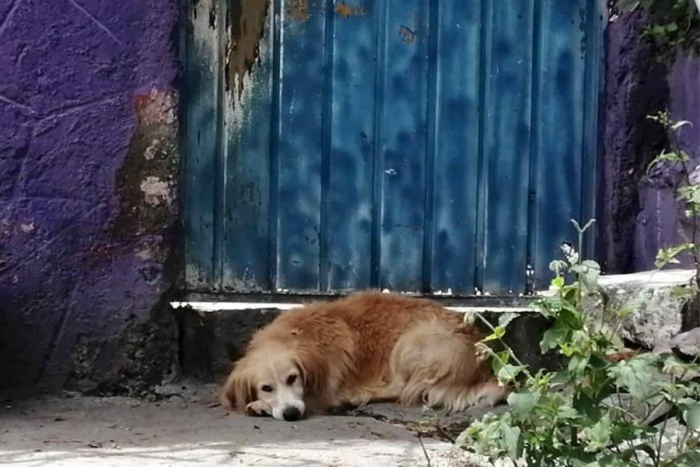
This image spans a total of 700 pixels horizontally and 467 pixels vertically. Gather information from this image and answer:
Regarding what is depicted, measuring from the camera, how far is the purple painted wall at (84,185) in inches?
214

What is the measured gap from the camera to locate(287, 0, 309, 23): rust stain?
6055 mm

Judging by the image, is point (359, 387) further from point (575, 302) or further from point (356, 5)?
point (575, 302)

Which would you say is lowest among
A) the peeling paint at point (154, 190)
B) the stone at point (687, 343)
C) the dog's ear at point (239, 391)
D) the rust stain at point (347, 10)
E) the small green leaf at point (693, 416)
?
the dog's ear at point (239, 391)

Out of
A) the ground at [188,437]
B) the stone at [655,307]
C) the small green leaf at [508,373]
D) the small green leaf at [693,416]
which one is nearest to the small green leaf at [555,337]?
the small green leaf at [508,373]

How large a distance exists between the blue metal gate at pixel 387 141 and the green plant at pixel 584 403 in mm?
2813

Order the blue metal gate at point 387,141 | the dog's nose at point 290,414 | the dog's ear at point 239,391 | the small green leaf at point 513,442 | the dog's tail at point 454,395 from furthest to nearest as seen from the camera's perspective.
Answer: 1. the blue metal gate at point 387,141
2. the dog's tail at point 454,395
3. the dog's ear at point 239,391
4. the dog's nose at point 290,414
5. the small green leaf at point 513,442

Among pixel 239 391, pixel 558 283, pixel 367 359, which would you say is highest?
pixel 558 283

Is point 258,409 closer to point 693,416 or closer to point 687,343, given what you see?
point 687,343

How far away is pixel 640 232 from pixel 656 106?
64cm

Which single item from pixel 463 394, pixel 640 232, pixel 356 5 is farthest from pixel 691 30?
pixel 463 394

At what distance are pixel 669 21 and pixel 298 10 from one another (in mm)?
1814

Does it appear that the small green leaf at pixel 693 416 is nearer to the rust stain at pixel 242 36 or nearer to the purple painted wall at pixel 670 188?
the purple painted wall at pixel 670 188

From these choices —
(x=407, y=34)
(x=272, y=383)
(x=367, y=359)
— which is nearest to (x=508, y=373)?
(x=272, y=383)

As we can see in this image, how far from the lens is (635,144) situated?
6.25 meters
